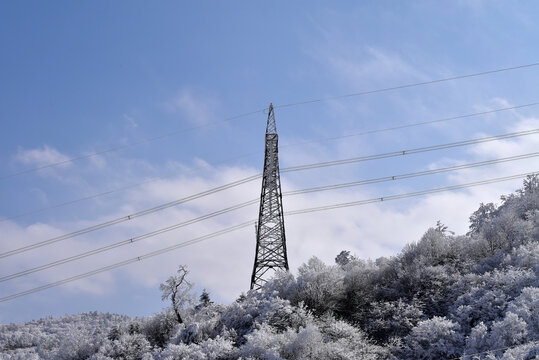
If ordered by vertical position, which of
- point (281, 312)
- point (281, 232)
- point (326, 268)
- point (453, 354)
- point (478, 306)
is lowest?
point (453, 354)

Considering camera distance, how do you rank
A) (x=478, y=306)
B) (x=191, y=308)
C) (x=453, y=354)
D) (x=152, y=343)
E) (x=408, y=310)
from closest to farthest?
(x=453, y=354) < (x=478, y=306) < (x=408, y=310) < (x=152, y=343) < (x=191, y=308)

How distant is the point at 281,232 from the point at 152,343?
14.5 m

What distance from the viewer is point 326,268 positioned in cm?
3988

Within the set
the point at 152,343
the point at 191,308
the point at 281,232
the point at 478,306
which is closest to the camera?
the point at 478,306

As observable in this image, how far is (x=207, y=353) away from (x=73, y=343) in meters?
15.7

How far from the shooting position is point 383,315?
33.8 metres

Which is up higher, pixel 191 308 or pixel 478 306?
pixel 191 308

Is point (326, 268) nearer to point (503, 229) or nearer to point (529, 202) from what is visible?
point (503, 229)

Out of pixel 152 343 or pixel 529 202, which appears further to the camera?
pixel 529 202

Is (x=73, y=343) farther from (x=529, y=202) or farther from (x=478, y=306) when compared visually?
(x=529, y=202)

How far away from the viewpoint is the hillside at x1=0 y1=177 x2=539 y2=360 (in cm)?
2822

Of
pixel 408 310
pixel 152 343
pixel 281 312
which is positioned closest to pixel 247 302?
pixel 281 312

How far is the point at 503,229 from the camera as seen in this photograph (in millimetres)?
43188

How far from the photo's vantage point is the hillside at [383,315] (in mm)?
28219
